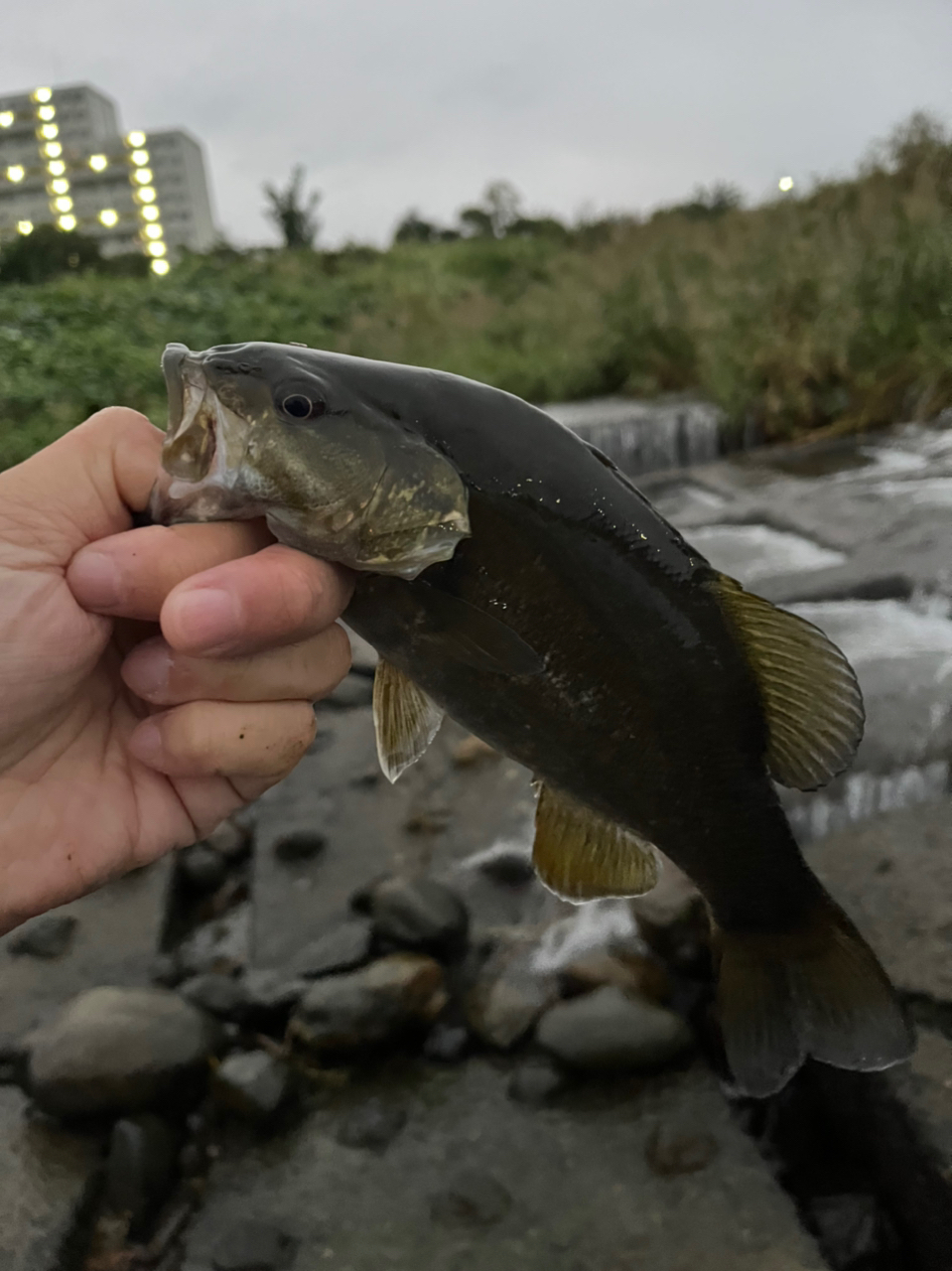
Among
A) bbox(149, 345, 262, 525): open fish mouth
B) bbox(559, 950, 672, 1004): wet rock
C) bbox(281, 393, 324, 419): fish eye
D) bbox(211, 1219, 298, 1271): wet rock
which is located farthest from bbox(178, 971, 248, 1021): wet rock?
bbox(281, 393, 324, 419): fish eye

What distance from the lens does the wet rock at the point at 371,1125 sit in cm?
257

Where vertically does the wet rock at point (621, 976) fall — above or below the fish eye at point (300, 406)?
below

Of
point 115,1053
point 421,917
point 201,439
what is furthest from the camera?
point 421,917

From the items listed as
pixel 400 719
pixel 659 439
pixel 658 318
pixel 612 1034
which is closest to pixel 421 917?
pixel 612 1034

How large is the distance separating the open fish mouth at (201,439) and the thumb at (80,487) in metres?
0.28

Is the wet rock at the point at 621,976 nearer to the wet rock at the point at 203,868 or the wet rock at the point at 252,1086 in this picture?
the wet rock at the point at 252,1086

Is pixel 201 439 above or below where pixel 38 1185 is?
above

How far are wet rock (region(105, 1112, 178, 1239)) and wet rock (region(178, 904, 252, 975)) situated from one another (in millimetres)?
789

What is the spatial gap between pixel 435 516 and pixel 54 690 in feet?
2.77

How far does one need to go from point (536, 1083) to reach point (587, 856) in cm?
126

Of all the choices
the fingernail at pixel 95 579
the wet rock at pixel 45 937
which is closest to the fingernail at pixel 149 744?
the fingernail at pixel 95 579

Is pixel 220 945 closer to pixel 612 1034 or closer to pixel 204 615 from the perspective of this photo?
pixel 612 1034

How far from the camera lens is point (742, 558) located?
6.16 m

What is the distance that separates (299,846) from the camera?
3926mm
